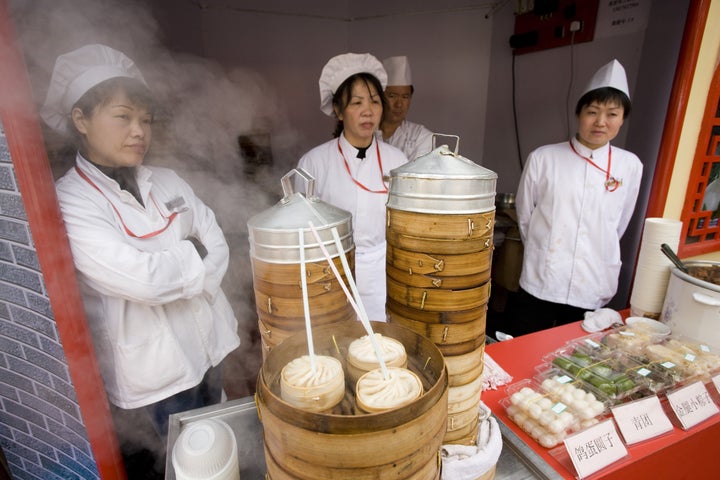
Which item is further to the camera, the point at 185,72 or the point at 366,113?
the point at 185,72

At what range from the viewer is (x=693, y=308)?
2049 millimetres

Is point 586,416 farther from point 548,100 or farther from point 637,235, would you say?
point 548,100

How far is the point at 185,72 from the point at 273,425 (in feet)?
17.7

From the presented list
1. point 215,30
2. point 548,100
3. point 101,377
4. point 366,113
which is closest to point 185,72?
point 215,30

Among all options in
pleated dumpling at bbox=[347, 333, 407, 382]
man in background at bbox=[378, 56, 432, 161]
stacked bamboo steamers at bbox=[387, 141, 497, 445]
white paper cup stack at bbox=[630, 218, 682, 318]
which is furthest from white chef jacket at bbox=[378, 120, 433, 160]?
pleated dumpling at bbox=[347, 333, 407, 382]

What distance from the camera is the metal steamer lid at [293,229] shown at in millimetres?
1153

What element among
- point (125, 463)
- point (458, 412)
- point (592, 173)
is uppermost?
point (592, 173)

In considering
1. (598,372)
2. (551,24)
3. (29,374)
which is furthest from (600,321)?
(551,24)

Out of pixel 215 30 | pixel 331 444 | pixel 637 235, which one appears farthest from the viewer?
pixel 215 30

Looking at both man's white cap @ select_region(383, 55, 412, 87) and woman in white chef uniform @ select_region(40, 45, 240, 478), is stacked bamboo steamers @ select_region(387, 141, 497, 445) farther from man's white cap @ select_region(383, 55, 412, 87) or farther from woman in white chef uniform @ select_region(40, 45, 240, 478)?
man's white cap @ select_region(383, 55, 412, 87)

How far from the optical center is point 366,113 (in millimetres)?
2678

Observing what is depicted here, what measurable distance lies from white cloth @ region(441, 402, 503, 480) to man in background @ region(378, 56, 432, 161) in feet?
10.2

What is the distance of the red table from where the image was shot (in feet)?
4.84

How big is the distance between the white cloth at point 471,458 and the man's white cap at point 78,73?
2079mm
